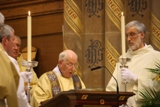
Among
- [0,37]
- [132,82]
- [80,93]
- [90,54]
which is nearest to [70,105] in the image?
[80,93]

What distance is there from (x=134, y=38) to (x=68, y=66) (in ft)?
3.18

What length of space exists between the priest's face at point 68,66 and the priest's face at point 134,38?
0.80 m

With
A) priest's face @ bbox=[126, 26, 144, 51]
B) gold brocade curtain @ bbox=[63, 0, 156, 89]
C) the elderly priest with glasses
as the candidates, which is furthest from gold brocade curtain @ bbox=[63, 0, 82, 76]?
priest's face @ bbox=[126, 26, 144, 51]

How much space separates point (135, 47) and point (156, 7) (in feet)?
4.02

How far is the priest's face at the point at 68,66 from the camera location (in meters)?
7.30

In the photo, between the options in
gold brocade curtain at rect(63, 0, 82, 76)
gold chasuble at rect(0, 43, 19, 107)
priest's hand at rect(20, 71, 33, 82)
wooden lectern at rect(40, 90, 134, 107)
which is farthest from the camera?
gold brocade curtain at rect(63, 0, 82, 76)

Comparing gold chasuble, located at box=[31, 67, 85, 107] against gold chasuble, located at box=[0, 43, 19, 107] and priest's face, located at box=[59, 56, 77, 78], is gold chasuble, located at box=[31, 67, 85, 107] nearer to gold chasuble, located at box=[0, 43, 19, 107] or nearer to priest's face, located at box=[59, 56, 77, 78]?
priest's face, located at box=[59, 56, 77, 78]

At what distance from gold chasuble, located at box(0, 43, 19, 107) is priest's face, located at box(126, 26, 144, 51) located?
2.83m

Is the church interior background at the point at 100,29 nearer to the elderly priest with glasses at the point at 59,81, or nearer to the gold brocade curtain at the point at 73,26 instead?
the gold brocade curtain at the point at 73,26

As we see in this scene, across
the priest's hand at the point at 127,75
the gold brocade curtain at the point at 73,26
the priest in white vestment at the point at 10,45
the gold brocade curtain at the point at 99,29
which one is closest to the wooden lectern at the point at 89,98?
the priest in white vestment at the point at 10,45

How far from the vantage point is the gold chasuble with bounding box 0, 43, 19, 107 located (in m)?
4.31

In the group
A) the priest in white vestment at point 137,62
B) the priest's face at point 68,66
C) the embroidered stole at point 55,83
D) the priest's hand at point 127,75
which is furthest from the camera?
the priest's face at point 68,66

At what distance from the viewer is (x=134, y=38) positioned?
7.02m

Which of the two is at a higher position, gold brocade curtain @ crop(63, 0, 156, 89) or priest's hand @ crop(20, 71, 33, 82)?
gold brocade curtain @ crop(63, 0, 156, 89)
